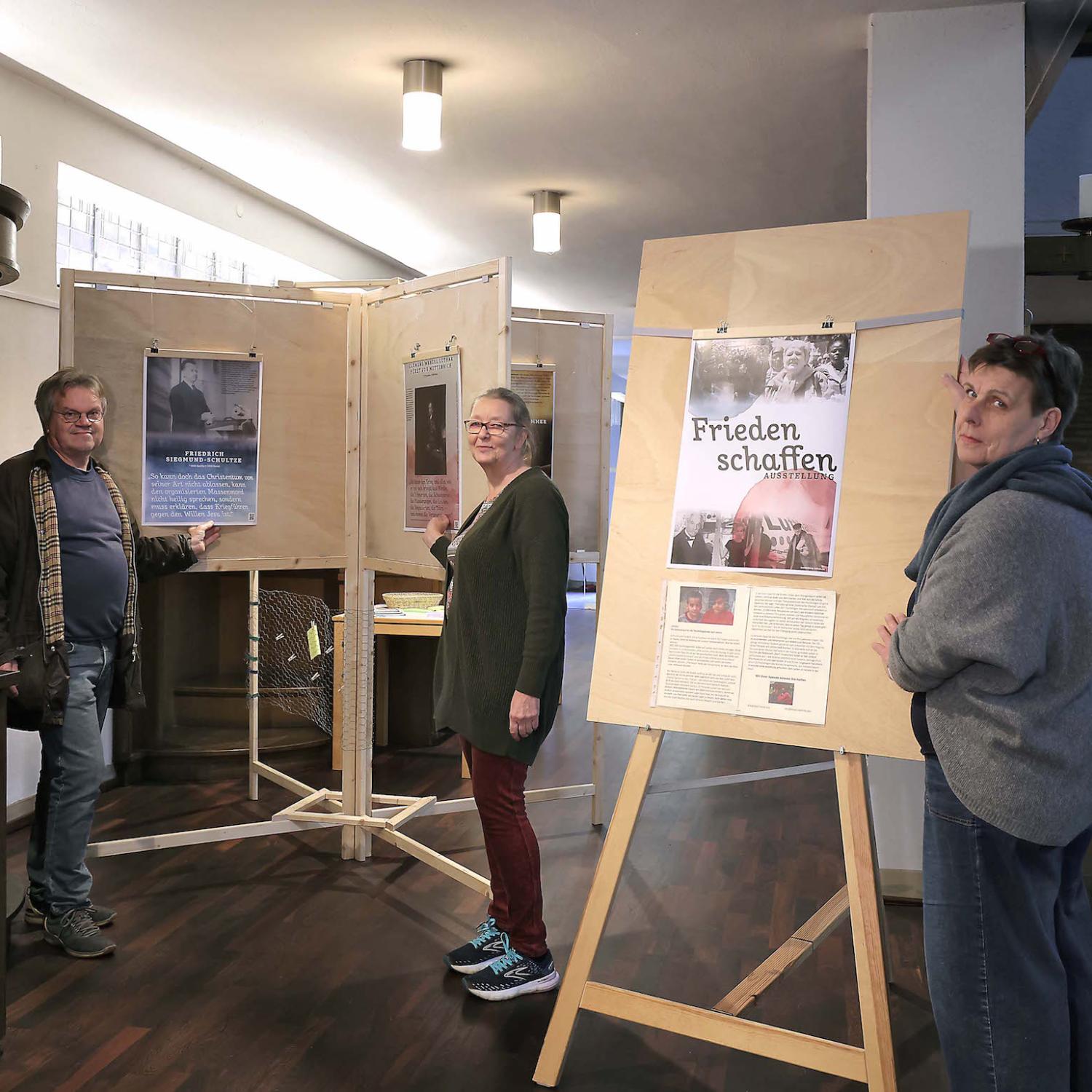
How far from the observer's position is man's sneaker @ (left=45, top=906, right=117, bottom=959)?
2846mm

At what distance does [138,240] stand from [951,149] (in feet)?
12.1

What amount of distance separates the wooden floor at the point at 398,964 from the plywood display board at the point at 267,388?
3.52 ft

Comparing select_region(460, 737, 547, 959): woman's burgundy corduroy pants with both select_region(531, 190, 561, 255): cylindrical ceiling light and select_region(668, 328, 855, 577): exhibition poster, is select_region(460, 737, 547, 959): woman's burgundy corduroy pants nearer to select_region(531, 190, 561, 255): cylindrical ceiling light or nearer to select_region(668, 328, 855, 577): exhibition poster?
select_region(668, 328, 855, 577): exhibition poster

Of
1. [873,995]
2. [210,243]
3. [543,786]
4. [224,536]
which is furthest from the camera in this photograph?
[210,243]

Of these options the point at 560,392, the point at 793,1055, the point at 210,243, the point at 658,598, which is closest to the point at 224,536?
the point at 560,392

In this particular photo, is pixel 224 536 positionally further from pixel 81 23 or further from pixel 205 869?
pixel 81 23

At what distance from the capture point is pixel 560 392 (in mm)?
4141

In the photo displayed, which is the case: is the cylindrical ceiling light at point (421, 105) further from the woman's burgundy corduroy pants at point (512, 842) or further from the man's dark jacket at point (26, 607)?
the woman's burgundy corduroy pants at point (512, 842)

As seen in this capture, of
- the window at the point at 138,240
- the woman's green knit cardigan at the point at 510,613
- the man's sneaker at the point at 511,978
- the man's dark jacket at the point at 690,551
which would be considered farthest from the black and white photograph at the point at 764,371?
the window at the point at 138,240

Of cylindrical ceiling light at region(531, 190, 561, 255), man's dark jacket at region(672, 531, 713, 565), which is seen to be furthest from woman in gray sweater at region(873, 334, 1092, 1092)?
cylindrical ceiling light at region(531, 190, 561, 255)

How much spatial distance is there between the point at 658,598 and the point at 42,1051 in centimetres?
170

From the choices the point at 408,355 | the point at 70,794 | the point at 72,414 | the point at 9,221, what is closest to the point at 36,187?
the point at 72,414

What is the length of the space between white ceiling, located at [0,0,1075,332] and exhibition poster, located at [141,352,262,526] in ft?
3.86

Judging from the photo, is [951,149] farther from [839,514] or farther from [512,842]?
[512,842]
